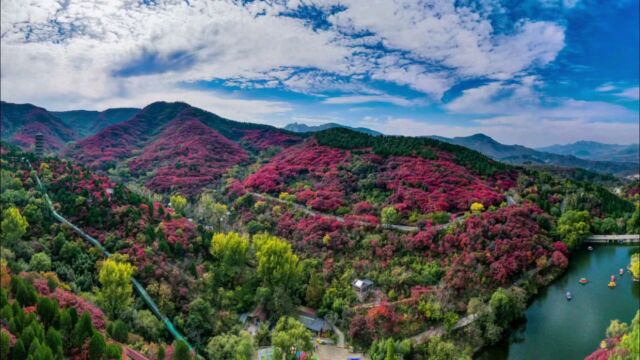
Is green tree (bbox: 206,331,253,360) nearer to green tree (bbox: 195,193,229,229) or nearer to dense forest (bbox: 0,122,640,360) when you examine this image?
dense forest (bbox: 0,122,640,360)

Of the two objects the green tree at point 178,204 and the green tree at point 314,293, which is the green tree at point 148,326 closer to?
the green tree at point 314,293

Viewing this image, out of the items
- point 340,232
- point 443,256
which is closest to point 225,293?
point 340,232

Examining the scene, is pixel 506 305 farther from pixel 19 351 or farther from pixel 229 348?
pixel 19 351

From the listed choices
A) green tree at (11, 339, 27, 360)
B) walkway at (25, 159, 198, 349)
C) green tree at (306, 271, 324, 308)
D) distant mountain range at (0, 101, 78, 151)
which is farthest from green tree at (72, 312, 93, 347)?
distant mountain range at (0, 101, 78, 151)

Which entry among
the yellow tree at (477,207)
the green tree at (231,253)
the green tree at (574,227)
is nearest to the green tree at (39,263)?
the green tree at (231,253)

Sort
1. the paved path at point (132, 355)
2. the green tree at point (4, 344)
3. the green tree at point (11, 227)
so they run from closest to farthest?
1. the green tree at point (4, 344)
2. the paved path at point (132, 355)
3. the green tree at point (11, 227)

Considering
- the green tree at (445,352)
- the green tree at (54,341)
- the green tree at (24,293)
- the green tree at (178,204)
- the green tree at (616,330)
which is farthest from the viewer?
the green tree at (178,204)

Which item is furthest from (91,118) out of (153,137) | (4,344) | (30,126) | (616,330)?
(616,330)
